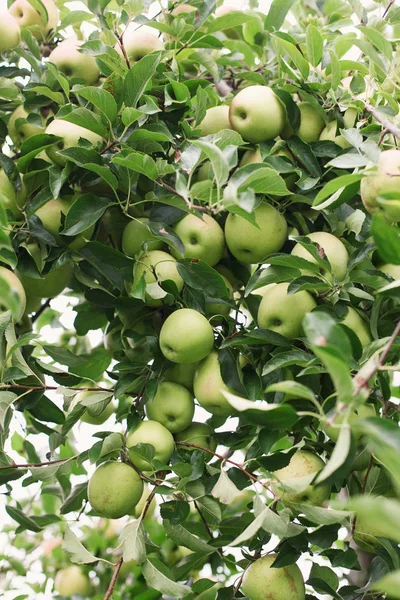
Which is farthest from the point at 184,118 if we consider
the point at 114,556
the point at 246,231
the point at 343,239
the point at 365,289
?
the point at 114,556

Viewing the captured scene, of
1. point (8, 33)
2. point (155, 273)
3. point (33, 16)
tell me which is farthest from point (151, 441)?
point (33, 16)

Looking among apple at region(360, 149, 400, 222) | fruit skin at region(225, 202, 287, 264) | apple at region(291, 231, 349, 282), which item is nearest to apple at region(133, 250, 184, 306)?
fruit skin at region(225, 202, 287, 264)

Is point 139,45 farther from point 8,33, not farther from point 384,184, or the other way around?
point 384,184

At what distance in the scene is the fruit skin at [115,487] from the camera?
1.34 m

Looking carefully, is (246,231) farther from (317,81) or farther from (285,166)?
(317,81)

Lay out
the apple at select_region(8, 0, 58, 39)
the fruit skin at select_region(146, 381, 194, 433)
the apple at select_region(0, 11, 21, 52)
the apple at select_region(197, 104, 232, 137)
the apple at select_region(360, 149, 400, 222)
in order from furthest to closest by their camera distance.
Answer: the apple at select_region(8, 0, 58, 39)
the apple at select_region(0, 11, 21, 52)
the apple at select_region(197, 104, 232, 137)
the fruit skin at select_region(146, 381, 194, 433)
the apple at select_region(360, 149, 400, 222)

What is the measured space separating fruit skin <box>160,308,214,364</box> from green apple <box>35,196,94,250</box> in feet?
0.85

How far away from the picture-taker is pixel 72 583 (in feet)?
7.14

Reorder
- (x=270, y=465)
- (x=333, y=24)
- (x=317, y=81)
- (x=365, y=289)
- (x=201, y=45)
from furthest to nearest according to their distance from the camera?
1. (x=333, y=24)
2. (x=201, y=45)
3. (x=317, y=81)
4. (x=365, y=289)
5. (x=270, y=465)

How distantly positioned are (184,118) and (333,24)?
0.48 m

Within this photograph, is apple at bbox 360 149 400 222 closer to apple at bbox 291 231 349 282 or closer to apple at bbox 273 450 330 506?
apple at bbox 291 231 349 282

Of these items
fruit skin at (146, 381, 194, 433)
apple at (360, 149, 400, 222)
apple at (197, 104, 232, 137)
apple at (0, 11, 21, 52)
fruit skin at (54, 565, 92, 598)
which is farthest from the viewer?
fruit skin at (54, 565, 92, 598)

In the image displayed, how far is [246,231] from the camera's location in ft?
4.53

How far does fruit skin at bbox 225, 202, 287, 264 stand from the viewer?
138 cm
